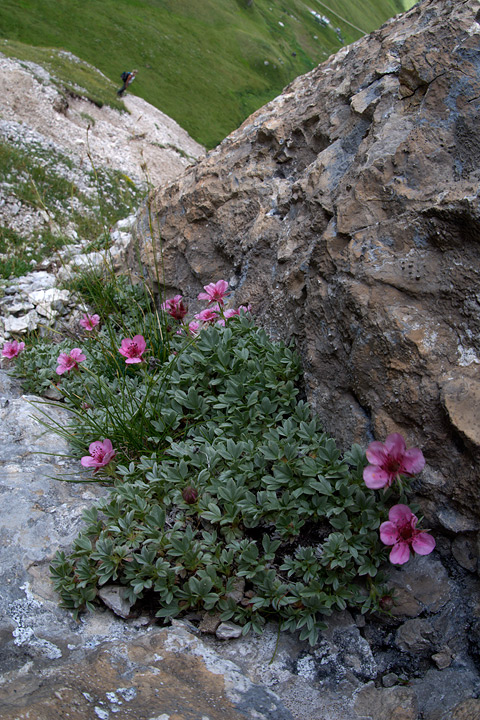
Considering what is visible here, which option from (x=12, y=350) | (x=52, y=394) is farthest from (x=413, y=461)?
(x=12, y=350)

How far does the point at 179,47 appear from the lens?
138 feet

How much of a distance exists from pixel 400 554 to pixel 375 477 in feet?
1.21

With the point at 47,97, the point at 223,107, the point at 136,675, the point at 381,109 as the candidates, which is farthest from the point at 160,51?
the point at 136,675

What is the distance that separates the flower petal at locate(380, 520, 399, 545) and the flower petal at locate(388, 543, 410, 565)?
3 centimetres

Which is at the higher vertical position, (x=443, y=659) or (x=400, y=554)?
(x=400, y=554)

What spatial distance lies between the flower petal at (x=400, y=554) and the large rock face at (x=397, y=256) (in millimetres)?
298

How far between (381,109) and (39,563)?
12.1ft

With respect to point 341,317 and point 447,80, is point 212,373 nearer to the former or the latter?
point 341,317

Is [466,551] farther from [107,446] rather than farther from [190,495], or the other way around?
[107,446]

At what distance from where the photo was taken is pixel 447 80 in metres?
2.98

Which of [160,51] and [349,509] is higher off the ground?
[349,509]

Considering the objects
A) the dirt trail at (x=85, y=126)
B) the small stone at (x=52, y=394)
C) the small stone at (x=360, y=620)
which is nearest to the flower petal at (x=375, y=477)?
the small stone at (x=360, y=620)

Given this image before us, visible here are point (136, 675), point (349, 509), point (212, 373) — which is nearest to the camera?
point (136, 675)

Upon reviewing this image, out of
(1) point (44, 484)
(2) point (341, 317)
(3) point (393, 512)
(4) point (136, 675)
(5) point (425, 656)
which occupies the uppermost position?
(2) point (341, 317)
